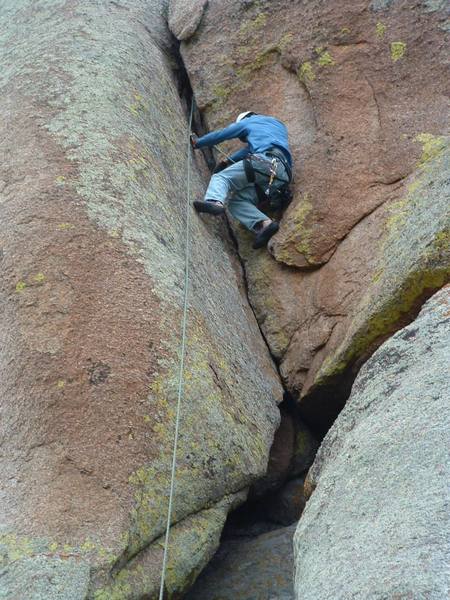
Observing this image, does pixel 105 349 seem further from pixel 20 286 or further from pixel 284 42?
pixel 284 42

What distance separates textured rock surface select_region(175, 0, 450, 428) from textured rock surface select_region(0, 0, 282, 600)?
0.50m

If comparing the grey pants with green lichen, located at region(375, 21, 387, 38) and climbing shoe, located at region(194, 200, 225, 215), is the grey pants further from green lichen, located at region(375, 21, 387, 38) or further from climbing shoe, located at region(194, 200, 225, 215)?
green lichen, located at region(375, 21, 387, 38)

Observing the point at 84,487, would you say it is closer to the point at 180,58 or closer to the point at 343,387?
the point at 343,387

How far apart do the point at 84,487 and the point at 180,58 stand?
7.00 m

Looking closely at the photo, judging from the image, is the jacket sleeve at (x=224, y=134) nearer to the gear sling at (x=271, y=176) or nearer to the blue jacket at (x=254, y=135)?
the blue jacket at (x=254, y=135)

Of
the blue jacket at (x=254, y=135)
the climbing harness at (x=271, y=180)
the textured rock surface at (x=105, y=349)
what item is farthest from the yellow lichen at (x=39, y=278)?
the blue jacket at (x=254, y=135)

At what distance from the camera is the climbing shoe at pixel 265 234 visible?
9.54 metres

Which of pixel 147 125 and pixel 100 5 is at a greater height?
pixel 100 5

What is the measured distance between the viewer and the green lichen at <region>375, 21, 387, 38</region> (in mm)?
10156

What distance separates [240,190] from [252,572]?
14.3 feet

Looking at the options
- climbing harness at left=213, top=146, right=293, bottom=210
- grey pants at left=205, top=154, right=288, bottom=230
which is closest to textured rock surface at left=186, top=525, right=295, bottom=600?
grey pants at left=205, top=154, right=288, bottom=230

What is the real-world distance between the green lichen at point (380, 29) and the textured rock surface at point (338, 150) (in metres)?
0.01

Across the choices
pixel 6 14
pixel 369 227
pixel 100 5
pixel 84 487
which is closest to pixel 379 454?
pixel 84 487

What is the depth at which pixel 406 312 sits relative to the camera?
296 inches
